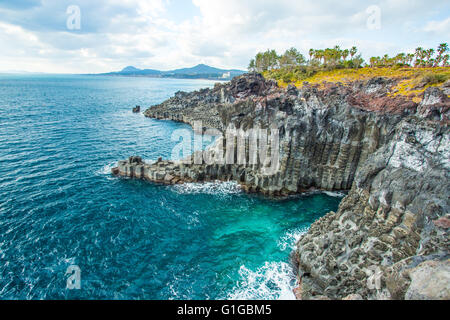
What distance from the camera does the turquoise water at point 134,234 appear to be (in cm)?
2453

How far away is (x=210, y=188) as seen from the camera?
44781mm

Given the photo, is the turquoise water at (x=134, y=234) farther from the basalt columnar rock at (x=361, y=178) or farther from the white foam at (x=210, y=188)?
the basalt columnar rock at (x=361, y=178)

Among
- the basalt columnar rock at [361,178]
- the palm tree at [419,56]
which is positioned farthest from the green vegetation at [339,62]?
the basalt columnar rock at [361,178]

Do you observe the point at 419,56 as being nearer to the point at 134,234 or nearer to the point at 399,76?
the point at 399,76

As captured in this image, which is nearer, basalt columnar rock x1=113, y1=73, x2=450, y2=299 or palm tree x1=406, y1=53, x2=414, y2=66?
basalt columnar rock x1=113, y1=73, x2=450, y2=299

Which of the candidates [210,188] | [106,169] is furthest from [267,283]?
[106,169]

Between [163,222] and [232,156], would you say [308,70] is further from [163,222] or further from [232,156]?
[163,222]

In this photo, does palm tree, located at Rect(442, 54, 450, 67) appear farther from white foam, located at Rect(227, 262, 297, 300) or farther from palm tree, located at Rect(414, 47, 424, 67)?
white foam, located at Rect(227, 262, 297, 300)

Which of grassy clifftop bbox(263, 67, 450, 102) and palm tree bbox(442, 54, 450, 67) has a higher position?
palm tree bbox(442, 54, 450, 67)

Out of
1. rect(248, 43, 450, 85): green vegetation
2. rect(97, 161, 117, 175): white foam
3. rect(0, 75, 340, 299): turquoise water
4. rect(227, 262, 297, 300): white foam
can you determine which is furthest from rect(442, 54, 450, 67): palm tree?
rect(97, 161, 117, 175): white foam

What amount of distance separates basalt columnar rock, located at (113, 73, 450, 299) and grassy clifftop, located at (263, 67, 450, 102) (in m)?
Answer: 11.2

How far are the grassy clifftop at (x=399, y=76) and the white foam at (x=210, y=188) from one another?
39.4 meters

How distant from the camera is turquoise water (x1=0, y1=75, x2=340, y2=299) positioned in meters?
24.5

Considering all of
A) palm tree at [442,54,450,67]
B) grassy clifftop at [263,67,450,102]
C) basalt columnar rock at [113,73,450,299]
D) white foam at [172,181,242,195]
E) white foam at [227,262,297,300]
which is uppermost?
palm tree at [442,54,450,67]
